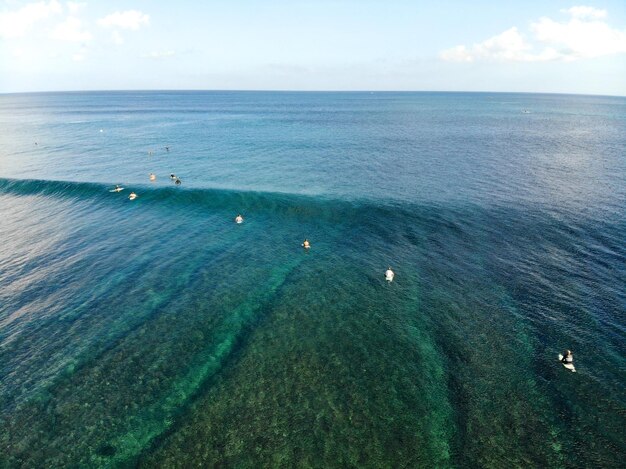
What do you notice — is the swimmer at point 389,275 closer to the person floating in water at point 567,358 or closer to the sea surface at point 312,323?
the sea surface at point 312,323

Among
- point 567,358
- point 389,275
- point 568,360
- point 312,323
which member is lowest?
point 312,323

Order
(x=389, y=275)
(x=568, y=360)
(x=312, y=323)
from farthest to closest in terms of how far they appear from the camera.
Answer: (x=389, y=275) → (x=312, y=323) → (x=568, y=360)

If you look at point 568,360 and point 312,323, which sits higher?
point 568,360

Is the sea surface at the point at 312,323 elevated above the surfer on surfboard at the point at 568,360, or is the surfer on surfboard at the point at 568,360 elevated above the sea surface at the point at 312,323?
the surfer on surfboard at the point at 568,360

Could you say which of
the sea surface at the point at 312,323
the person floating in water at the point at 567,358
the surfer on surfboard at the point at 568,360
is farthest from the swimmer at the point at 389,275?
the person floating in water at the point at 567,358

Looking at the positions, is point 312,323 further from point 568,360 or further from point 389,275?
point 568,360

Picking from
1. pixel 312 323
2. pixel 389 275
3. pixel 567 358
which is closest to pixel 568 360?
pixel 567 358

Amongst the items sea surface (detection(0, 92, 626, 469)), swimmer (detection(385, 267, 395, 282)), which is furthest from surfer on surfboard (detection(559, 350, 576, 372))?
swimmer (detection(385, 267, 395, 282))

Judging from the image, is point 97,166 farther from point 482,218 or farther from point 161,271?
point 482,218

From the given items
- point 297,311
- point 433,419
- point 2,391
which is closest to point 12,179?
point 2,391
